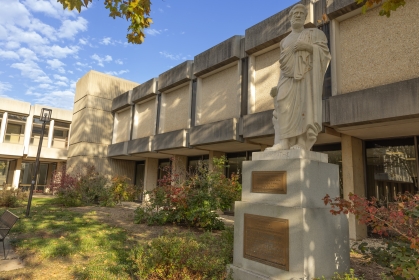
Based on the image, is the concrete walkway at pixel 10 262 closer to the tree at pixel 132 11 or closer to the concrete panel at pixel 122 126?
the tree at pixel 132 11

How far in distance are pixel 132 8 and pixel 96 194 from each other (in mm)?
12890

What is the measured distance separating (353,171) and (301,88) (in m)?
6.31

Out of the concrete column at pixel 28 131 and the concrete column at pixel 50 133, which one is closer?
the concrete column at pixel 28 131

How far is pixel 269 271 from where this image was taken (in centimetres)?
389

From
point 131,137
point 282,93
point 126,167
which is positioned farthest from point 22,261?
point 126,167

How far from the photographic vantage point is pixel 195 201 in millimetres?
8570

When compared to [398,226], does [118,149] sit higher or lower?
higher

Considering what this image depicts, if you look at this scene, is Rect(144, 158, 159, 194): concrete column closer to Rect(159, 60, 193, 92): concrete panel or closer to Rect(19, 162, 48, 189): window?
Rect(159, 60, 193, 92): concrete panel

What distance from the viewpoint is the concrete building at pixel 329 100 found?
26.2 feet

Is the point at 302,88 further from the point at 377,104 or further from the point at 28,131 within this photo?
the point at 28,131

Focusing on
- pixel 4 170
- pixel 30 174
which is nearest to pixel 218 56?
pixel 4 170

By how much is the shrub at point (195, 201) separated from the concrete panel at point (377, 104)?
13.0ft

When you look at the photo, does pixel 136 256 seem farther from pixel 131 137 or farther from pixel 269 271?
pixel 131 137

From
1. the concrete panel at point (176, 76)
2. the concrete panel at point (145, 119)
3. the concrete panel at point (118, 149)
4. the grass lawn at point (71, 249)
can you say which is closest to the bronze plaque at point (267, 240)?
the grass lawn at point (71, 249)
